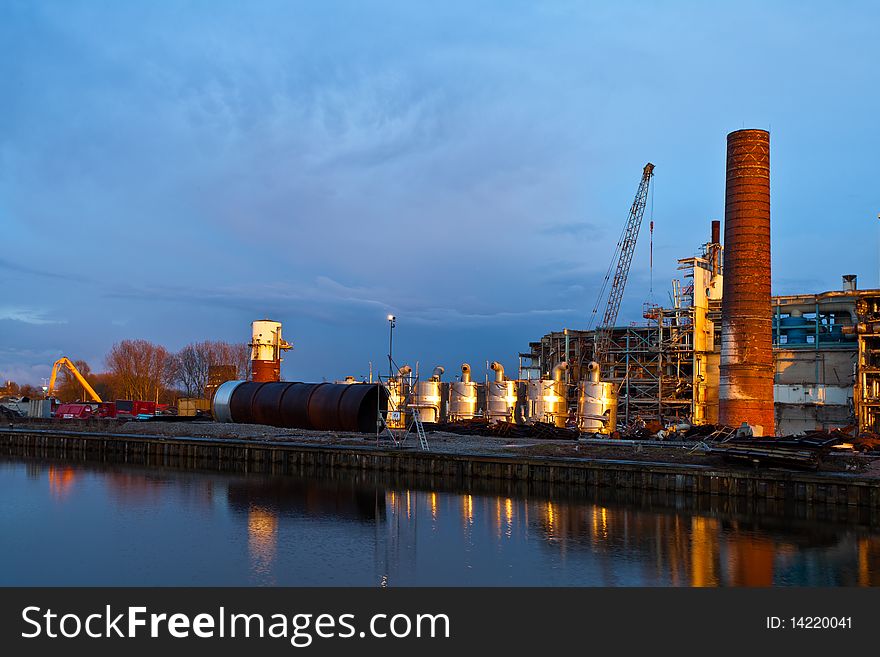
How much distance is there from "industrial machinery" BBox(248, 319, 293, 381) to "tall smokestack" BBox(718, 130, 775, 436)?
52.9m

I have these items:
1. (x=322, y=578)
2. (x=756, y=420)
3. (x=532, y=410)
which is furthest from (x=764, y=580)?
(x=532, y=410)

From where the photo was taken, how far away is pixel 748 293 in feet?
154

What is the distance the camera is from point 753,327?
153 feet

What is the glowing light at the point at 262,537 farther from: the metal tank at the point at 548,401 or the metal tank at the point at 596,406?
the metal tank at the point at 548,401

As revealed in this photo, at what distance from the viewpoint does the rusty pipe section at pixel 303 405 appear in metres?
51.1

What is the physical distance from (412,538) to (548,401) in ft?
134

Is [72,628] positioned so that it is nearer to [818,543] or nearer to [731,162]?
[818,543]

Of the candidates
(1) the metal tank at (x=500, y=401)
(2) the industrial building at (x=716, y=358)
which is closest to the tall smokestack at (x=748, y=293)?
(2) the industrial building at (x=716, y=358)

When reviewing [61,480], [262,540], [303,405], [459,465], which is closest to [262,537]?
[262,540]

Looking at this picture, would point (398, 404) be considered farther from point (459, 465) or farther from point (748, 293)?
point (748, 293)

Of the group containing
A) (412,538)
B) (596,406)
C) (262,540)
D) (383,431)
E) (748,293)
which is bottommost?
(412,538)

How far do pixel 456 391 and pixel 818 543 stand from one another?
44.3 m

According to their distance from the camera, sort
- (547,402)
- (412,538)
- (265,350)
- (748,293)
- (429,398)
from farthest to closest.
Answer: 1. (265,350)
2. (429,398)
3. (547,402)
4. (748,293)
5. (412,538)

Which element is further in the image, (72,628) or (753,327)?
(753,327)
